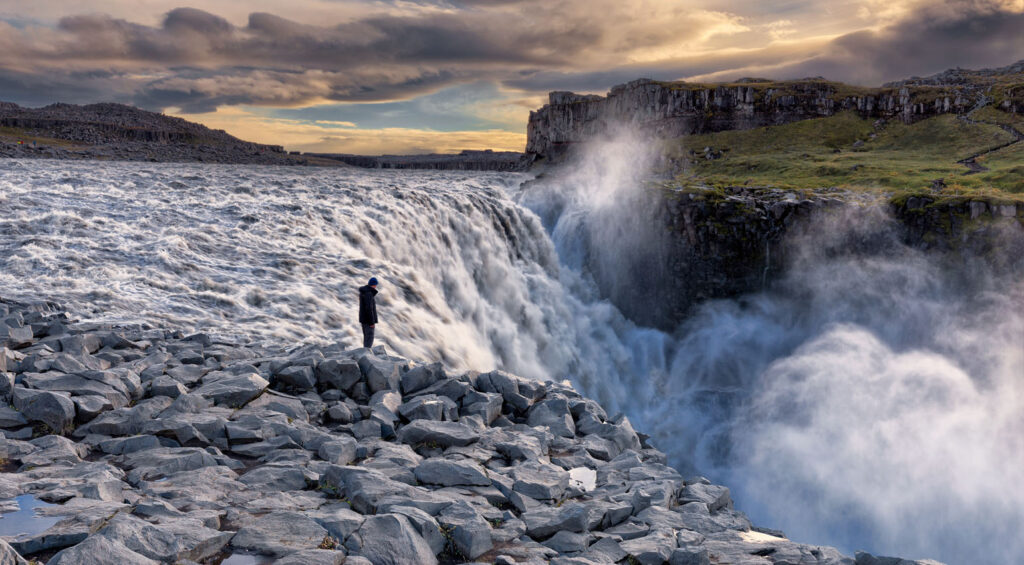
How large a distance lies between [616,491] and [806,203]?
35267mm

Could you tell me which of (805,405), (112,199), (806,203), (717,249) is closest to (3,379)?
(112,199)

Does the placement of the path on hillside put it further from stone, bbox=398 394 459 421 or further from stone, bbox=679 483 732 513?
stone, bbox=398 394 459 421

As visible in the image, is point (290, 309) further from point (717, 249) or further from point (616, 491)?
point (717, 249)

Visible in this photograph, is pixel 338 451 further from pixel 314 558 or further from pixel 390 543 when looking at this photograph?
pixel 314 558

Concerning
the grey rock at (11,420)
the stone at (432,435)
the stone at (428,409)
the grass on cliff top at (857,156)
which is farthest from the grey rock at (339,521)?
the grass on cliff top at (857,156)

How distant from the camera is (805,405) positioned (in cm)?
3366

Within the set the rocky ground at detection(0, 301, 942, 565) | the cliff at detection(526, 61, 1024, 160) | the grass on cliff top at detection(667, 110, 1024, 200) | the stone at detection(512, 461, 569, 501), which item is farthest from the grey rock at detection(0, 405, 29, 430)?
the cliff at detection(526, 61, 1024, 160)

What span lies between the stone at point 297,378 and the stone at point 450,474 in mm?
4143

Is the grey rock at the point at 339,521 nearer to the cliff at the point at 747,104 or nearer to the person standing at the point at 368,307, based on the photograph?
the person standing at the point at 368,307

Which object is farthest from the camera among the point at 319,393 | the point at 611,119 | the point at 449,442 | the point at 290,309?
the point at 611,119

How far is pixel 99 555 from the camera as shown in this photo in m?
6.25

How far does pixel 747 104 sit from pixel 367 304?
347ft

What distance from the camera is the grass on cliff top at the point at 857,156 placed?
47.5 metres

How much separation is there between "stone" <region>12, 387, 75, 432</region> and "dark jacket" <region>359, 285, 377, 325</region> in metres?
7.32
